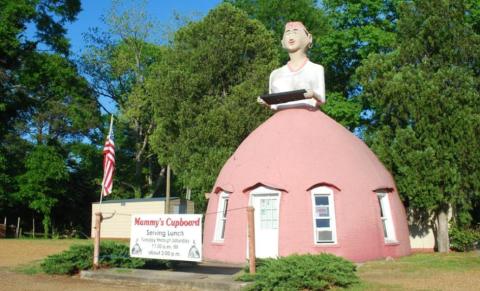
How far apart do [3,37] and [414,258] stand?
25.0 m

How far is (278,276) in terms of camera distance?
1087cm

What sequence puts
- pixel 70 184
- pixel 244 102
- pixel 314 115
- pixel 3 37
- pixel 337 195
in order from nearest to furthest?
pixel 337 195 < pixel 314 115 < pixel 244 102 < pixel 3 37 < pixel 70 184

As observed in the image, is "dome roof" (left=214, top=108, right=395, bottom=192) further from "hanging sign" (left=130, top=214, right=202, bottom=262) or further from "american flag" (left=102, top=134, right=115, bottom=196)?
"hanging sign" (left=130, top=214, right=202, bottom=262)

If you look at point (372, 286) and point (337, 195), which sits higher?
point (337, 195)

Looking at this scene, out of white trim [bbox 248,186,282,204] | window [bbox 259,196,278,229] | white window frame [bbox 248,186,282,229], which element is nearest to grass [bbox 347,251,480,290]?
window [bbox 259,196,278,229]

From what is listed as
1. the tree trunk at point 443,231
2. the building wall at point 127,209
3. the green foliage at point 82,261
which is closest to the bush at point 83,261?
the green foliage at point 82,261

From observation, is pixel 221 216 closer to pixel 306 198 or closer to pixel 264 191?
pixel 264 191

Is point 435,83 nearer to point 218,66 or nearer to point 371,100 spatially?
point 371,100

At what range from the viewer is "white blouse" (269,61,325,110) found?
1835 centimetres

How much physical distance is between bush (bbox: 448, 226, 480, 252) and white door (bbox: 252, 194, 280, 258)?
9.77 meters

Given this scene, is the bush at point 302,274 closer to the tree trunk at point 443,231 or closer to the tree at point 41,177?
the tree trunk at point 443,231

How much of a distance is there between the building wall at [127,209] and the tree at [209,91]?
19.8 feet

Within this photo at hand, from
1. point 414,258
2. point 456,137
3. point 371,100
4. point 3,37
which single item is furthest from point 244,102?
point 3,37

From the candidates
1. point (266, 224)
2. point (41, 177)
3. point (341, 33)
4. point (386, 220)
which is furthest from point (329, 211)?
point (41, 177)
